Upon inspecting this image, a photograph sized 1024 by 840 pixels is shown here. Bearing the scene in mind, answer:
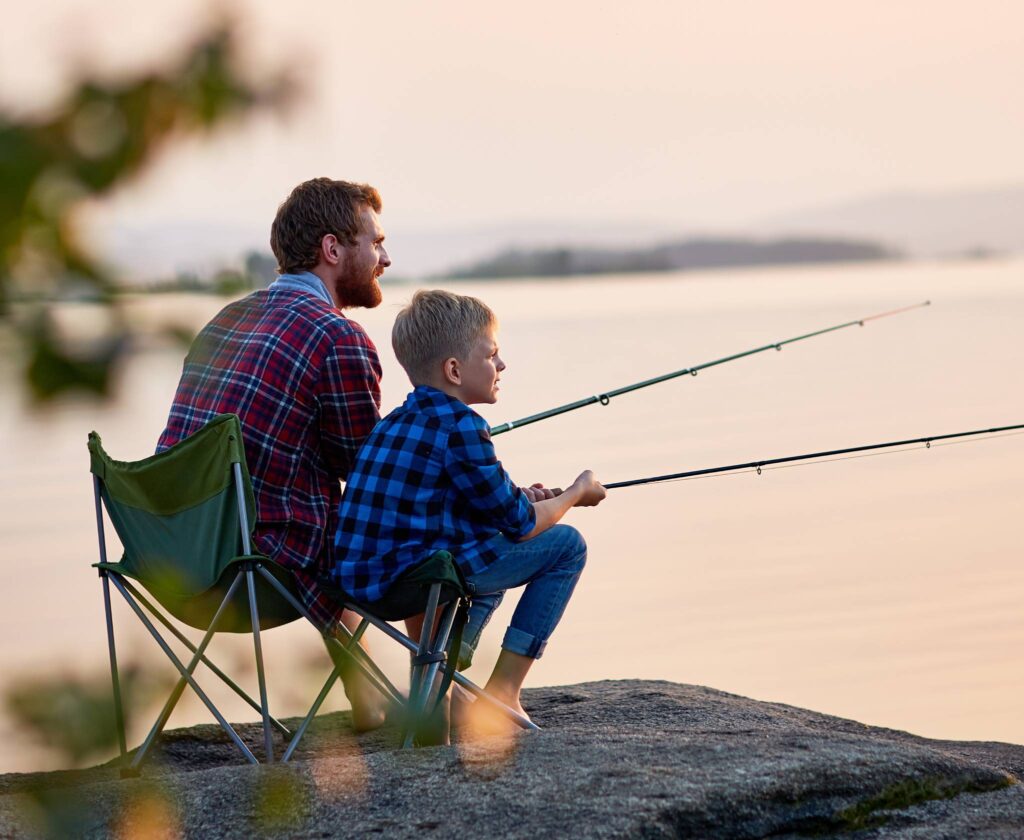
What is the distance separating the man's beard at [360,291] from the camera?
3.32 metres

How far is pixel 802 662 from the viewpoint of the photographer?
557 cm

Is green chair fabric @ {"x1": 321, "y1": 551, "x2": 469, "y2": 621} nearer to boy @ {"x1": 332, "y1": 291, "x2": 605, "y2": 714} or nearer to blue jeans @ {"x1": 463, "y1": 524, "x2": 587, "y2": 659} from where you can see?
boy @ {"x1": 332, "y1": 291, "x2": 605, "y2": 714}

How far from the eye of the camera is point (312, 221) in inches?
128

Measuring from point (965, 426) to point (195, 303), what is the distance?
10756 mm

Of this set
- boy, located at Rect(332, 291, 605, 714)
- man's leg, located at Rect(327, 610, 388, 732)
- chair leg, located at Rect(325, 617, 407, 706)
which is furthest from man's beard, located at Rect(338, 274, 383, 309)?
man's leg, located at Rect(327, 610, 388, 732)

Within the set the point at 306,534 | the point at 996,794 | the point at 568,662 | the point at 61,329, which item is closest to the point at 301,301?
the point at 306,534

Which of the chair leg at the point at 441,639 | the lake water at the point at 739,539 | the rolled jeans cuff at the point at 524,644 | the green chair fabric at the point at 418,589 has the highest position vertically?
the green chair fabric at the point at 418,589

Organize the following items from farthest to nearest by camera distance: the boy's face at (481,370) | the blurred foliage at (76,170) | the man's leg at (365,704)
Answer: the man's leg at (365,704) → the boy's face at (481,370) → the blurred foliage at (76,170)

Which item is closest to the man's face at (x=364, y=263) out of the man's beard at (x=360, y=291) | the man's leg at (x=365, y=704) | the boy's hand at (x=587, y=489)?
the man's beard at (x=360, y=291)

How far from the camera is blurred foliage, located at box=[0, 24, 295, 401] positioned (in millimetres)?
738

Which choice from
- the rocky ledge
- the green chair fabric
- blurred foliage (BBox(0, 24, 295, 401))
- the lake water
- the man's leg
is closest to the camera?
blurred foliage (BBox(0, 24, 295, 401))

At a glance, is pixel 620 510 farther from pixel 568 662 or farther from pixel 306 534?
pixel 306 534

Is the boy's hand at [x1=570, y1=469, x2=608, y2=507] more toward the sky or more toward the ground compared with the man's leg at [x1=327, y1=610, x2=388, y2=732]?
more toward the sky

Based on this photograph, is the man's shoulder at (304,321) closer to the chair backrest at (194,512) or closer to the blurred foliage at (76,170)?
the chair backrest at (194,512)
